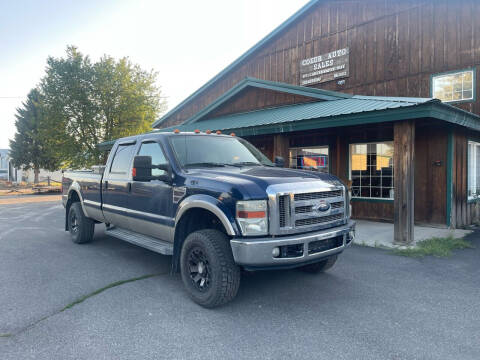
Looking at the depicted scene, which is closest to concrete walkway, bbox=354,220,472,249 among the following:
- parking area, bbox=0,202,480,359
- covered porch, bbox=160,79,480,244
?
covered porch, bbox=160,79,480,244

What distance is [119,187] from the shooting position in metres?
5.39

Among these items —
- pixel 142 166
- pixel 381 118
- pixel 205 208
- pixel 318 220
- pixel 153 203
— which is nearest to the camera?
pixel 205 208

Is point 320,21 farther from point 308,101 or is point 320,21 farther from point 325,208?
point 325,208

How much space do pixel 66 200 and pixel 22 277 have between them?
9.19ft

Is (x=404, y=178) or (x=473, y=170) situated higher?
(x=473, y=170)

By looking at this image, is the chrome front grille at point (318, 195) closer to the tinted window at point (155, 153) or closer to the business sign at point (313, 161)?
the tinted window at point (155, 153)

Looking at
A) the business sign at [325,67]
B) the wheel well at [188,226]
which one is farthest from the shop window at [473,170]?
the wheel well at [188,226]

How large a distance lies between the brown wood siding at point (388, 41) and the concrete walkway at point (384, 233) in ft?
12.3

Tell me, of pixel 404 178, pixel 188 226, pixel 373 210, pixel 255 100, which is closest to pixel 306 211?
pixel 188 226

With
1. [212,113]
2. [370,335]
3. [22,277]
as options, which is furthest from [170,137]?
[212,113]

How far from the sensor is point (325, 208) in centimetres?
393

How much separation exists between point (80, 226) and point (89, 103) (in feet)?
66.3

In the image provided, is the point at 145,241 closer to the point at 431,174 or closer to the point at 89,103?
the point at 431,174

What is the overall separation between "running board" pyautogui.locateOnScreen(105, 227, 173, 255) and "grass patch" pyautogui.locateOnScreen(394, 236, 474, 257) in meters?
4.34
